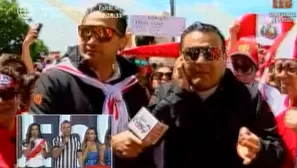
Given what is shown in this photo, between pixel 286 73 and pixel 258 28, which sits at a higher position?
pixel 258 28

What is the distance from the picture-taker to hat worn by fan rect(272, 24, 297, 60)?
2.78 metres

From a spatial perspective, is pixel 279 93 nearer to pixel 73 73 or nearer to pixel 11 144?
pixel 73 73

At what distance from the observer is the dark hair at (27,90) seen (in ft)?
10.4

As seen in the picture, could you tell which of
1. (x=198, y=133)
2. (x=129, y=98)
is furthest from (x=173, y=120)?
(x=129, y=98)

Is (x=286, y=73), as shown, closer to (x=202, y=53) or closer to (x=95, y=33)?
(x=202, y=53)

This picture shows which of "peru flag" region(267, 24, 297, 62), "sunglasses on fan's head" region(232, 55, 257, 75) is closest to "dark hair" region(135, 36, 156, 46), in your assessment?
"sunglasses on fan's head" region(232, 55, 257, 75)

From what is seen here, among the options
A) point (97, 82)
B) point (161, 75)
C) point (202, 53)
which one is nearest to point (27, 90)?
point (97, 82)

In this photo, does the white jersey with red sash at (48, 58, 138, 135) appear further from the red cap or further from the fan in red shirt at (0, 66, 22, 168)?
the red cap

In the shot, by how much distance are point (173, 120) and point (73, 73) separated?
437 mm

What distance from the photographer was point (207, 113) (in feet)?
7.95

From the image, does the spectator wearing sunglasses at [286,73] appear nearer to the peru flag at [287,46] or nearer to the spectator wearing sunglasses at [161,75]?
the peru flag at [287,46]

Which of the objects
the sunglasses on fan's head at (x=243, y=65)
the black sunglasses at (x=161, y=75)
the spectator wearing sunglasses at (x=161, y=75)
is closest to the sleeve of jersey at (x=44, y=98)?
the sunglasses on fan's head at (x=243, y=65)

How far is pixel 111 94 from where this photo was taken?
2.59 m

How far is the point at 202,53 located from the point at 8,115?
875 mm
